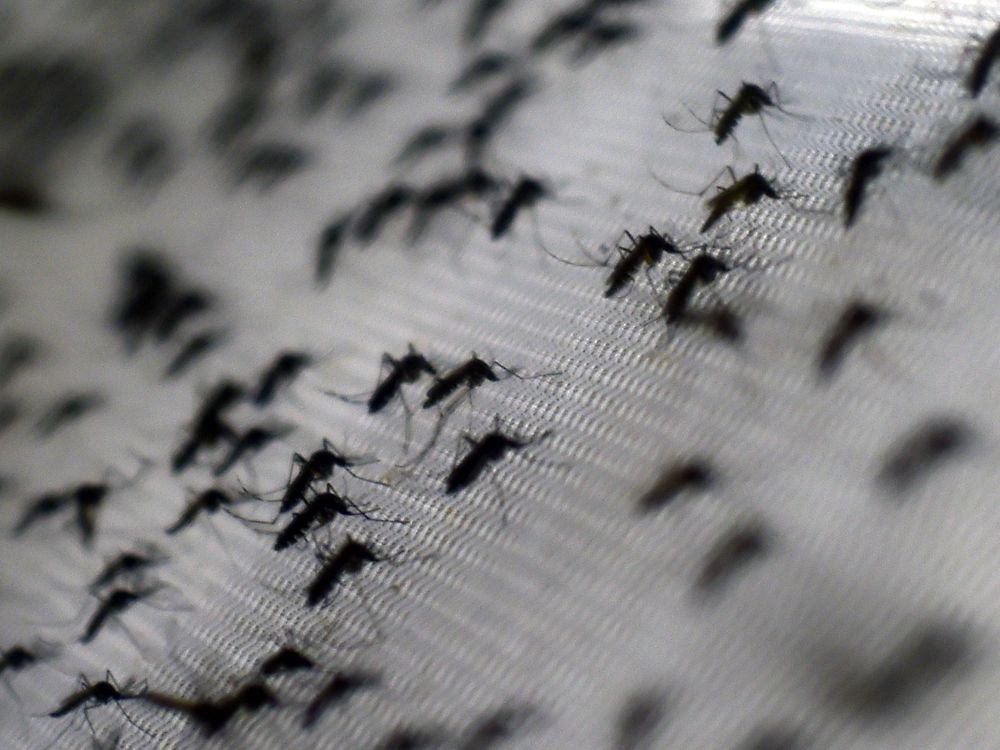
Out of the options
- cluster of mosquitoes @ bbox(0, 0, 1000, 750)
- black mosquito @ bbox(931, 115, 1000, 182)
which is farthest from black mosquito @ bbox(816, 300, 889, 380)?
black mosquito @ bbox(931, 115, 1000, 182)

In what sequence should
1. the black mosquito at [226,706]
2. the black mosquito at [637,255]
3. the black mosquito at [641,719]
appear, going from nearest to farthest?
the black mosquito at [641,719] < the black mosquito at [226,706] < the black mosquito at [637,255]

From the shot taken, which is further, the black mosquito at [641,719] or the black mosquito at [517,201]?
the black mosquito at [517,201]

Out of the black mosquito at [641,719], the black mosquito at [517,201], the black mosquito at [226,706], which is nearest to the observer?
the black mosquito at [641,719]

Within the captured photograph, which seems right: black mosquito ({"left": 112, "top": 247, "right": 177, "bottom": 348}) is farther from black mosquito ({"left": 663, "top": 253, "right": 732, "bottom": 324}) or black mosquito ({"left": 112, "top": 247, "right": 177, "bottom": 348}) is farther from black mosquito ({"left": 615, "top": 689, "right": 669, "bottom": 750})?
black mosquito ({"left": 615, "top": 689, "right": 669, "bottom": 750})

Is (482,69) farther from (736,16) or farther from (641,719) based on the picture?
(641,719)

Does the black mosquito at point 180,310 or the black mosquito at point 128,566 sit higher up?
the black mosquito at point 180,310

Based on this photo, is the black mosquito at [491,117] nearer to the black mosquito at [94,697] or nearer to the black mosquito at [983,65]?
the black mosquito at [983,65]

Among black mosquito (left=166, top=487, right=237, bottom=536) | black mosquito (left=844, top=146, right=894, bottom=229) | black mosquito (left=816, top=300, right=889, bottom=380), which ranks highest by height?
black mosquito (left=844, top=146, right=894, bottom=229)

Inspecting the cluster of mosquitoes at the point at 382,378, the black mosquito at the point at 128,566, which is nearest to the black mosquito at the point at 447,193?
the cluster of mosquitoes at the point at 382,378

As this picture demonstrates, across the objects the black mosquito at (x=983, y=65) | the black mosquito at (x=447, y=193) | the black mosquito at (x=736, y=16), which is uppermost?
the black mosquito at (x=736, y=16)
